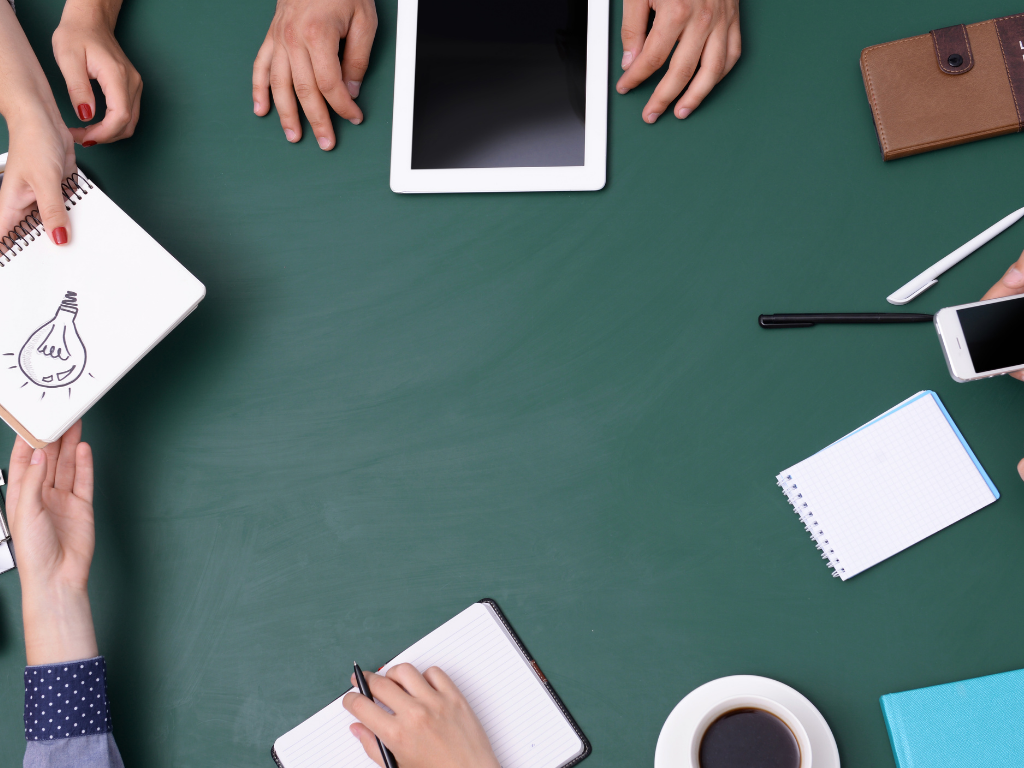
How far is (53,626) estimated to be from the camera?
2.45ft

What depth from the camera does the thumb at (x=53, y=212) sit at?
71 centimetres

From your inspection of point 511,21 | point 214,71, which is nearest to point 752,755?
point 511,21

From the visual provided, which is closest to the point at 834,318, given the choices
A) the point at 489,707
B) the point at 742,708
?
the point at 742,708

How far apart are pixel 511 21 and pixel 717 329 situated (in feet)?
1.47

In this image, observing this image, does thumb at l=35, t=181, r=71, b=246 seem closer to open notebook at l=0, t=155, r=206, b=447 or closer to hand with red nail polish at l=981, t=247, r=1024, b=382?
open notebook at l=0, t=155, r=206, b=447

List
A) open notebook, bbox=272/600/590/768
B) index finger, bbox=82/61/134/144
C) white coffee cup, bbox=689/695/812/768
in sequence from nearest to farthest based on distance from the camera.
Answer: white coffee cup, bbox=689/695/812/768 → open notebook, bbox=272/600/590/768 → index finger, bbox=82/61/134/144

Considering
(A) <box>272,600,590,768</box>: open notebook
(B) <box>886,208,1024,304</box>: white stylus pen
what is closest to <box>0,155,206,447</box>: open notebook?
(A) <box>272,600,590,768</box>: open notebook

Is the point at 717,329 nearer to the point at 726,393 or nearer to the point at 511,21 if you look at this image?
the point at 726,393

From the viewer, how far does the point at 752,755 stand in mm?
649

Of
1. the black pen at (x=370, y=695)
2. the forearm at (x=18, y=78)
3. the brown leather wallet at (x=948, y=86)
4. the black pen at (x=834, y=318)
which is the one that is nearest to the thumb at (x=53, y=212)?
the forearm at (x=18, y=78)

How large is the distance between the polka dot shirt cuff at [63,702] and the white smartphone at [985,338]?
96cm

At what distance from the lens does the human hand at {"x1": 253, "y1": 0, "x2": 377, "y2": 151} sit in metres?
0.83

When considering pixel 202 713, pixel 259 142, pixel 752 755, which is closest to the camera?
pixel 752 755

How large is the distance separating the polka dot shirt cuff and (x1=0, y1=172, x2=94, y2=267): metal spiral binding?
17.1 inches
